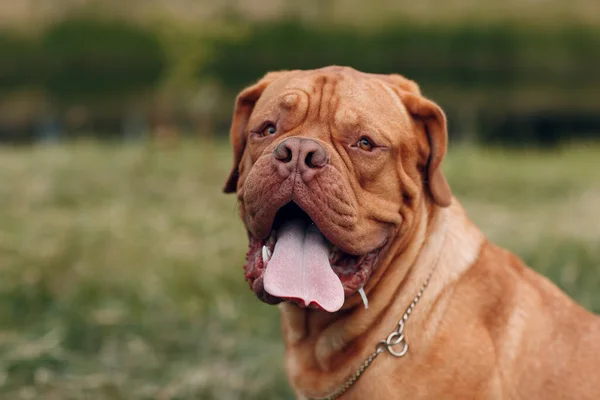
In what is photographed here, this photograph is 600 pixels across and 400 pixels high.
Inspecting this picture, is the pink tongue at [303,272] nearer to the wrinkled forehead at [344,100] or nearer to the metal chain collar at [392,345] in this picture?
the metal chain collar at [392,345]

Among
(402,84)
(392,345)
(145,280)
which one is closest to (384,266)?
(392,345)

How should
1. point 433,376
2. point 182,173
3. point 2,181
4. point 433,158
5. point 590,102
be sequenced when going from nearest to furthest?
1. point 433,376
2. point 433,158
3. point 2,181
4. point 182,173
5. point 590,102

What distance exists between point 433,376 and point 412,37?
13.2m

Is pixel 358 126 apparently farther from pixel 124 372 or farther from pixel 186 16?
pixel 186 16

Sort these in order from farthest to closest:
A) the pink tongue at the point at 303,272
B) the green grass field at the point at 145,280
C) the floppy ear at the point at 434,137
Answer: the green grass field at the point at 145,280 → the floppy ear at the point at 434,137 → the pink tongue at the point at 303,272

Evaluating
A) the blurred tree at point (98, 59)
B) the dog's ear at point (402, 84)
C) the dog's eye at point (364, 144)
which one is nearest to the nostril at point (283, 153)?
the dog's eye at point (364, 144)

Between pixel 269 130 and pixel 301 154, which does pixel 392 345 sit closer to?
pixel 301 154

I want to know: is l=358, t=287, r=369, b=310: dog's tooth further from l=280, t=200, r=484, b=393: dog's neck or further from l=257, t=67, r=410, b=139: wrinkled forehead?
l=257, t=67, r=410, b=139: wrinkled forehead

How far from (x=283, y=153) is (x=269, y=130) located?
392mm

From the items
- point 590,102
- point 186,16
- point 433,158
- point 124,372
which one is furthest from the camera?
point 590,102

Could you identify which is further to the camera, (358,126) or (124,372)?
(124,372)

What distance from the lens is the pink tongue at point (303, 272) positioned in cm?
292

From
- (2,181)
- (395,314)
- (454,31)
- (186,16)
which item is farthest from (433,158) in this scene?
(454,31)

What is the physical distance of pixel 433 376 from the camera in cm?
305
